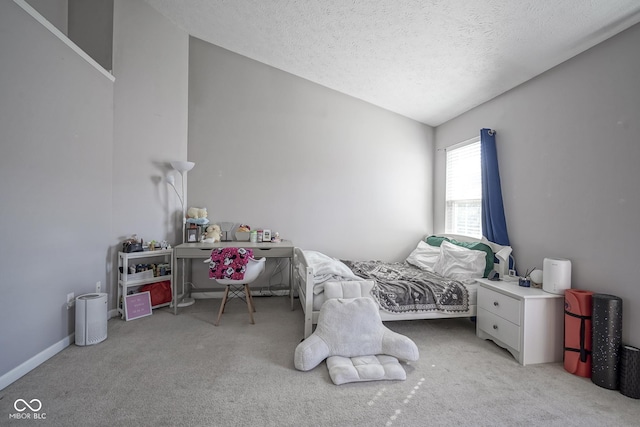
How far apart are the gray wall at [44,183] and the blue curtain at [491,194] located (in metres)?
3.87

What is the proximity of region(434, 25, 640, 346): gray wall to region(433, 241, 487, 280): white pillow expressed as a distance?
1.20 ft

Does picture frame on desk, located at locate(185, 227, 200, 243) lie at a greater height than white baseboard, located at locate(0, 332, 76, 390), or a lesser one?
greater

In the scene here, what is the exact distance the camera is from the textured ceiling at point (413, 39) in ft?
6.84

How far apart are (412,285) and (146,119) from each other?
11.0ft

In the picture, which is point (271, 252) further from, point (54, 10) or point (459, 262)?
point (54, 10)

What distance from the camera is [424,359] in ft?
7.54

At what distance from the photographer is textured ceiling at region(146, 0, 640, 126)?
2086 millimetres

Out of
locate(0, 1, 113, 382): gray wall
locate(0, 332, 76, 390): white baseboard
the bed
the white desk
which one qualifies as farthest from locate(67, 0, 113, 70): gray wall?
the bed

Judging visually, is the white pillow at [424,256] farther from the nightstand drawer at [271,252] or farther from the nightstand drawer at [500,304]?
the nightstand drawer at [271,252]

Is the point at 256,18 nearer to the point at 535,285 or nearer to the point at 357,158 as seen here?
the point at 357,158

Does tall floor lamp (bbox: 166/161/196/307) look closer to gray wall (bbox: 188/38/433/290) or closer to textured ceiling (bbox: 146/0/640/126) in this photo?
gray wall (bbox: 188/38/433/290)

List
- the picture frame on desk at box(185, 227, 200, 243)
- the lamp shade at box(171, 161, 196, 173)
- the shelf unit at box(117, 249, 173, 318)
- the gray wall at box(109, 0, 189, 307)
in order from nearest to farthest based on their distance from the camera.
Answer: the shelf unit at box(117, 249, 173, 318) < the gray wall at box(109, 0, 189, 307) < the lamp shade at box(171, 161, 196, 173) < the picture frame on desk at box(185, 227, 200, 243)

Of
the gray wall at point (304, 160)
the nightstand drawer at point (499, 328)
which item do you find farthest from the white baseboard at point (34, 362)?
the nightstand drawer at point (499, 328)

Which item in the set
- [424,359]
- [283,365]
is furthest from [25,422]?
[424,359]
